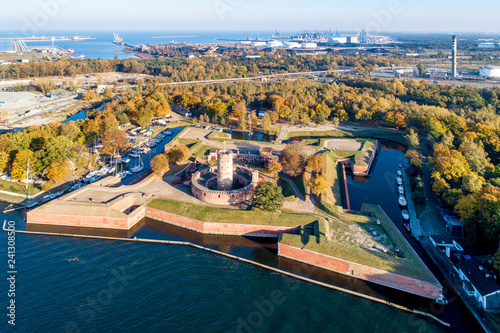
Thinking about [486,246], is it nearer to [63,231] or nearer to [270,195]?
[270,195]

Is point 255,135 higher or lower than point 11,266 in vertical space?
higher

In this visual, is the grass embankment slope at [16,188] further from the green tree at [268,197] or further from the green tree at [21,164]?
the green tree at [268,197]

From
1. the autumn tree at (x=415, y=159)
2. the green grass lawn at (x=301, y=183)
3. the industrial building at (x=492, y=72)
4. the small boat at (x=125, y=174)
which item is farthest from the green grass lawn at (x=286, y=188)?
the industrial building at (x=492, y=72)

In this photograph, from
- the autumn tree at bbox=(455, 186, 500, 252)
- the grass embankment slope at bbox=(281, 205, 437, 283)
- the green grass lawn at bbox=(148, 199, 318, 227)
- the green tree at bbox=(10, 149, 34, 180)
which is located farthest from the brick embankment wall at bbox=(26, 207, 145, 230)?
the autumn tree at bbox=(455, 186, 500, 252)

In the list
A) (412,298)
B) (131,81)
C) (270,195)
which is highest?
(131,81)

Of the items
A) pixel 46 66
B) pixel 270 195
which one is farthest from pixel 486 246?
pixel 46 66

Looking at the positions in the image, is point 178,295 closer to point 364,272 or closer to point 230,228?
point 230,228

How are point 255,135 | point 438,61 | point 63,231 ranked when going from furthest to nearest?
1. point 438,61
2. point 255,135
3. point 63,231
